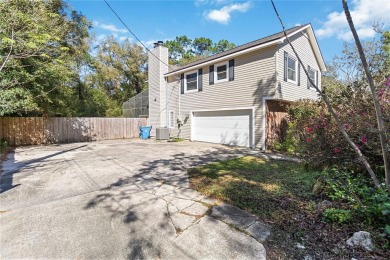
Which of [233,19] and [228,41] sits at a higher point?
[228,41]

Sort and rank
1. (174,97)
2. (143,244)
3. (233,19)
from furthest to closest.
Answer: (174,97)
(233,19)
(143,244)

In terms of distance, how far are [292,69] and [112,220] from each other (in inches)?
389

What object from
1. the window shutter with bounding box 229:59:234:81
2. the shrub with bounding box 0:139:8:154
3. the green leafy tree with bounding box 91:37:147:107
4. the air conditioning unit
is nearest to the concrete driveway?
the shrub with bounding box 0:139:8:154

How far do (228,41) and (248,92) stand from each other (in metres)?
26.3

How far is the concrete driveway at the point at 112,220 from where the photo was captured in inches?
91.9

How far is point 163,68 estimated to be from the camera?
1405 centimetres

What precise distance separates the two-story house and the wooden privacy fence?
2.49m

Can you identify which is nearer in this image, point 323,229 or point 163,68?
point 323,229

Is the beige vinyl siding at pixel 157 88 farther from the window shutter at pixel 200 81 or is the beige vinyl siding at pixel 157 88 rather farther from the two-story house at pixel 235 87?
the window shutter at pixel 200 81

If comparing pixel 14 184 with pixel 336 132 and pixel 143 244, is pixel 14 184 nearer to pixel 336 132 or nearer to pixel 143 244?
pixel 143 244

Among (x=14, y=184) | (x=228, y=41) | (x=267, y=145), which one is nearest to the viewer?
(x=14, y=184)

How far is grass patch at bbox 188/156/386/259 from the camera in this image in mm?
2305

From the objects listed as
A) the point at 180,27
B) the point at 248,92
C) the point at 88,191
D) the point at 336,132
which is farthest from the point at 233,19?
the point at 88,191

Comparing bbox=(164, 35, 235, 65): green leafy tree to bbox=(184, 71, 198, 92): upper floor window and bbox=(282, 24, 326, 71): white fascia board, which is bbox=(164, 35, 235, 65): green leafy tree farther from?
bbox=(282, 24, 326, 71): white fascia board
